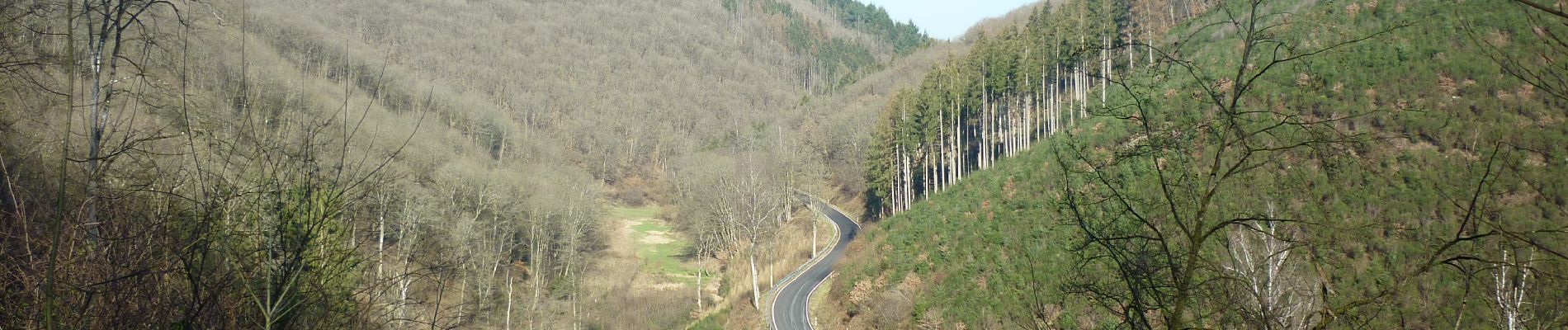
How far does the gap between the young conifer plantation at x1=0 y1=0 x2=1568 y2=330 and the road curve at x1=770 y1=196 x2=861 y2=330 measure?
0.34m

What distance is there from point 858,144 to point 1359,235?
190 ft

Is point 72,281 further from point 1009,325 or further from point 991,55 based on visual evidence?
point 991,55

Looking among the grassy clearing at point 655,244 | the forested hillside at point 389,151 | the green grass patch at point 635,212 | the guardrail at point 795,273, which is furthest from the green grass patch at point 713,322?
the green grass patch at point 635,212

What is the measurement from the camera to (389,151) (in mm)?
39656

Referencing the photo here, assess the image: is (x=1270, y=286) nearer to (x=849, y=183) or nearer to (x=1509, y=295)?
(x=1509, y=295)

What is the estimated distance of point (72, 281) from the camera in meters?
4.43

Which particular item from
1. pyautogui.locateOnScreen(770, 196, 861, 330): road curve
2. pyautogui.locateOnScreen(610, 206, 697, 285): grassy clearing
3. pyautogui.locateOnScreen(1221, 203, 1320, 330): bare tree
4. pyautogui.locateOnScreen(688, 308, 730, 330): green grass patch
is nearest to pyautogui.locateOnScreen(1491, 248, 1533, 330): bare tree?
pyautogui.locateOnScreen(1221, 203, 1320, 330): bare tree

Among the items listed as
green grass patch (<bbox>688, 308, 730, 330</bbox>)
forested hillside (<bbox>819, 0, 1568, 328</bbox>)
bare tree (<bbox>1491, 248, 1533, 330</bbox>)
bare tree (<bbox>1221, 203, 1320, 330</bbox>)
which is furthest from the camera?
green grass patch (<bbox>688, 308, 730, 330</bbox>)

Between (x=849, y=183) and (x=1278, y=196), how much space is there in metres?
60.4

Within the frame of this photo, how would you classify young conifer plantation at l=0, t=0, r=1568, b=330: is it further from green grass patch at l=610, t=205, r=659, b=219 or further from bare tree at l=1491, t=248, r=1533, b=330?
green grass patch at l=610, t=205, r=659, b=219

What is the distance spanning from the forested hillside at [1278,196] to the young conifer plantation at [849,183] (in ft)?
0.33

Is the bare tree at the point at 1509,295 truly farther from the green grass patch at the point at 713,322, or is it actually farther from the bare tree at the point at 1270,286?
the green grass patch at the point at 713,322

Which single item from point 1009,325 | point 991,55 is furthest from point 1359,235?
point 991,55

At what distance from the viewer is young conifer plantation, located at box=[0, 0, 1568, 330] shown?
443 centimetres
